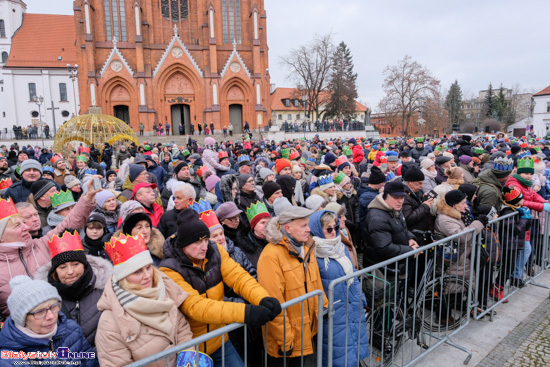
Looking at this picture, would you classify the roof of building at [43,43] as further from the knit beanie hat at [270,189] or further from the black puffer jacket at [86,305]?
the black puffer jacket at [86,305]

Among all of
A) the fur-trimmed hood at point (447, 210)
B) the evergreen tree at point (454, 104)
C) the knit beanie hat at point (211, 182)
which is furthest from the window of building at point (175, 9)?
the evergreen tree at point (454, 104)

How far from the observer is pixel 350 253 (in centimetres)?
414

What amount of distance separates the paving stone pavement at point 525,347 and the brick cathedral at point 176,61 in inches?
1448

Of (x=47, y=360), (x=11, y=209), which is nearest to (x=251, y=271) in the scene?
(x=47, y=360)

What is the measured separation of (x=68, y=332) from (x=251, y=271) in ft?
5.14

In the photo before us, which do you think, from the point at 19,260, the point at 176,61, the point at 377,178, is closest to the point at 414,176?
the point at 377,178

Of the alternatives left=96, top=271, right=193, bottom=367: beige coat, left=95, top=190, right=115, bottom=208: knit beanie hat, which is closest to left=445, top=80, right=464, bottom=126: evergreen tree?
left=95, top=190, right=115, bottom=208: knit beanie hat

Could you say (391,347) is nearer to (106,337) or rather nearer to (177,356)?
(177,356)

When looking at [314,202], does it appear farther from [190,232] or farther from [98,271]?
[98,271]

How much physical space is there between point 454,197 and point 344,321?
7.55 feet

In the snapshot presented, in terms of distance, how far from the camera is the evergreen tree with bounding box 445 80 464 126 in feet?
230

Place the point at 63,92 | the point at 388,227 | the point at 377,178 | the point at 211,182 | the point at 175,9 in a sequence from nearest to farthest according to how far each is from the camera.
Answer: the point at 388,227
the point at 377,178
the point at 211,182
the point at 175,9
the point at 63,92

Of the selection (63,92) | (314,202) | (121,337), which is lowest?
(121,337)

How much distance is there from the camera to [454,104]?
71312mm
